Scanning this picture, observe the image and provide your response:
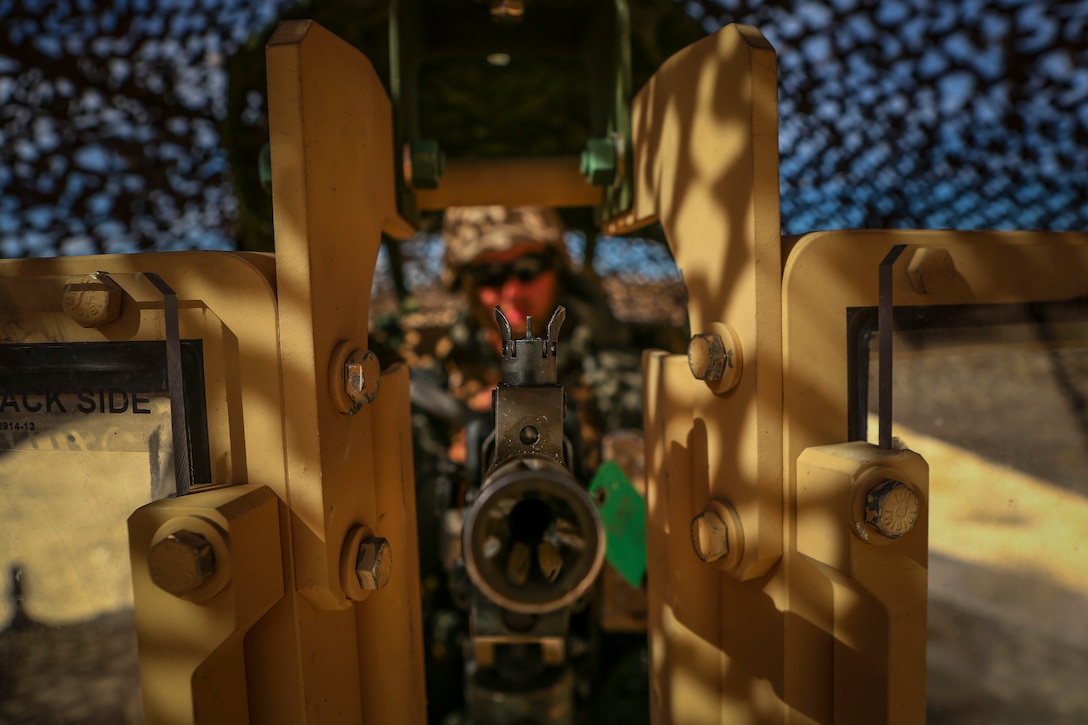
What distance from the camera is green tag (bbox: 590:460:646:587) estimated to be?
1292 mm

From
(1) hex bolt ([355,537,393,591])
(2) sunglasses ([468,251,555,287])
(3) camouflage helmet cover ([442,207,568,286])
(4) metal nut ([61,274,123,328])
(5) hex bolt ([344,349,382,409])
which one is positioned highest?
(3) camouflage helmet cover ([442,207,568,286])

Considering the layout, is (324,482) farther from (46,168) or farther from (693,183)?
(46,168)

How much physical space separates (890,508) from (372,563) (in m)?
0.52

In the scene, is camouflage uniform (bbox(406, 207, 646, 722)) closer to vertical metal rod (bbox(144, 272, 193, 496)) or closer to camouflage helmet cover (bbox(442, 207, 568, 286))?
camouflage helmet cover (bbox(442, 207, 568, 286))

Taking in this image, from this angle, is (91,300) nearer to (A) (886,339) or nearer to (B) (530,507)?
(B) (530,507)

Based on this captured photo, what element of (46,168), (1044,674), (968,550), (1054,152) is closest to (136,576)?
(968,550)

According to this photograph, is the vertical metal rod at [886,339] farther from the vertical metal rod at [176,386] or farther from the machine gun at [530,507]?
the vertical metal rod at [176,386]

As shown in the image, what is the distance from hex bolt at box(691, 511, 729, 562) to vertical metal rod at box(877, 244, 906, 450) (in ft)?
0.62

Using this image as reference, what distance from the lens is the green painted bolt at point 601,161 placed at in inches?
38.9

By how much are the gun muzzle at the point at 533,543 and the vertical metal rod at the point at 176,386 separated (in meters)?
0.30

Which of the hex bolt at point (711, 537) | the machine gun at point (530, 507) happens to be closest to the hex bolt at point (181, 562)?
the machine gun at point (530, 507)

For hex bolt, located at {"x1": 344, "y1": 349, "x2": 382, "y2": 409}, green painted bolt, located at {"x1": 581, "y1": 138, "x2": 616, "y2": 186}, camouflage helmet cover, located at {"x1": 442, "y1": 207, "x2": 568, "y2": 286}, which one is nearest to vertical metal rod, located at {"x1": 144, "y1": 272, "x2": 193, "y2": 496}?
hex bolt, located at {"x1": 344, "y1": 349, "x2": 382, "y2": 409}

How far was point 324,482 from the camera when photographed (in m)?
0.61

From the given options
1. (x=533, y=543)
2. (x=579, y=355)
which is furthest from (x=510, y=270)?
(x=533, y=543)
